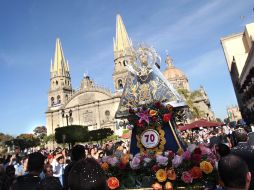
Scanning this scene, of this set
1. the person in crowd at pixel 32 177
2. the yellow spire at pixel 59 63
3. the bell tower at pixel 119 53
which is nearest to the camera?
the person in crowd at pixel 32 177

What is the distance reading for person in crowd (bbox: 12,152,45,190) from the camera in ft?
11.2

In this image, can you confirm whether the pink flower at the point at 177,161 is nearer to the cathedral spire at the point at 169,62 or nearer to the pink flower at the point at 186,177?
the pink flower at the point at 186,177

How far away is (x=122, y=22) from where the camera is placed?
74.2 metres

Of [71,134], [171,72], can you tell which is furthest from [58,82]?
[171,72]

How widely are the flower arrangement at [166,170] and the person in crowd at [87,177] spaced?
3.84m

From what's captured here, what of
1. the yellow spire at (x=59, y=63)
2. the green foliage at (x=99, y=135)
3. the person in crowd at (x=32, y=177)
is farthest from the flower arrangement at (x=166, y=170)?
the yellow spire at (x=59, y=63)

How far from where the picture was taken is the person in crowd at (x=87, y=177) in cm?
224

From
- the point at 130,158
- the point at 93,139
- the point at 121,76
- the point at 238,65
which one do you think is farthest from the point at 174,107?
the point at 121,76

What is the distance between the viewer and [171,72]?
8831 cm

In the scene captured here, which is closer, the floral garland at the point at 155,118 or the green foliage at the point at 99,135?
the floral garland at the point at 155,118

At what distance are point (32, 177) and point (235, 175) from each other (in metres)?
2.47

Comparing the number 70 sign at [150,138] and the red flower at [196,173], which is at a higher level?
the number 70 sign at [150,138]

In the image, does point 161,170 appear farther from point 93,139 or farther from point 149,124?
point 93,139

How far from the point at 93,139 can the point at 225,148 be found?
163 feet
